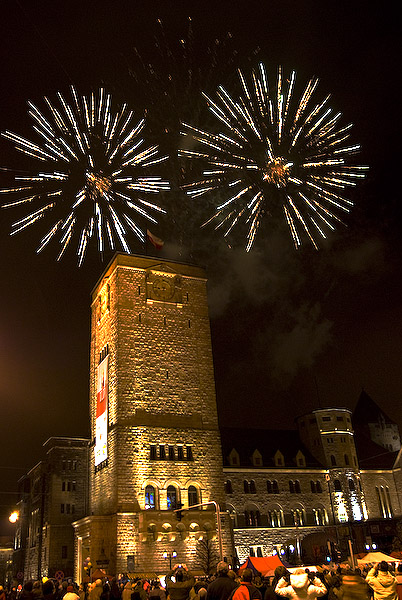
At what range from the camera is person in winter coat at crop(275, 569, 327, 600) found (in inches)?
321

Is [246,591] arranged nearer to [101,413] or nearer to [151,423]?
[151,423]

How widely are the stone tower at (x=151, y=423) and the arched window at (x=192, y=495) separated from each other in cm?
6

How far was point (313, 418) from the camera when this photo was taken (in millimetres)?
57000

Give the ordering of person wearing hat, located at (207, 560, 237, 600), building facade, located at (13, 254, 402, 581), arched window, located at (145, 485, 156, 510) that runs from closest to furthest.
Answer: person wearing hat, located at (207, 560, 237, 600), building facade, located at (13, 254, 402, 581), arched window, located at (145, 485, 156, 510)

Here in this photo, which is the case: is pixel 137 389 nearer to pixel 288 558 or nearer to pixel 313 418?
pixel 288 558

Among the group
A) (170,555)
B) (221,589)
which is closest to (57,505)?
(170,555)

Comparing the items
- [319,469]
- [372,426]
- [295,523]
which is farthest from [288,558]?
[372,426]

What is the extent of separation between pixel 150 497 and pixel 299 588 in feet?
88.6

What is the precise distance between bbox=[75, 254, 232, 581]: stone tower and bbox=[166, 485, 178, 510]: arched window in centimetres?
6

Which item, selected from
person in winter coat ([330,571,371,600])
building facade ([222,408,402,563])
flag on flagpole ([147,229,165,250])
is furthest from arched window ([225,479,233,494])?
person in winter coat ([330,571,371,600])

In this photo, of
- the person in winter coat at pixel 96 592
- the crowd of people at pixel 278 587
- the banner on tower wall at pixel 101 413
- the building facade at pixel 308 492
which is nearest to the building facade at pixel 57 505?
the banner on tower wall at pixel 101 413

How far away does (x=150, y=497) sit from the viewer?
3356cm

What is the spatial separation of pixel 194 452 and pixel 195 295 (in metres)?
11.8

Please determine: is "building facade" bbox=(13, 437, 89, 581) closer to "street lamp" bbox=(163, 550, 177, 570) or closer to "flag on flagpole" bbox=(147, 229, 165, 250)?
"street lamp" bbox=(163, 550, 177, 570)
